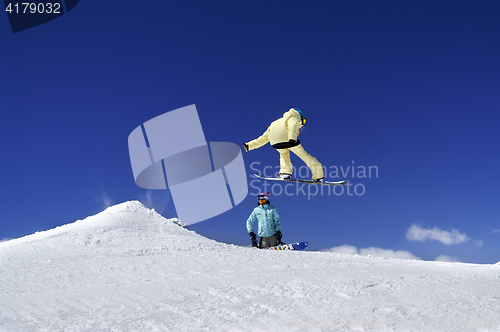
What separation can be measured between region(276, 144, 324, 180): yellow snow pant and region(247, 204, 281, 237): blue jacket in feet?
9.64

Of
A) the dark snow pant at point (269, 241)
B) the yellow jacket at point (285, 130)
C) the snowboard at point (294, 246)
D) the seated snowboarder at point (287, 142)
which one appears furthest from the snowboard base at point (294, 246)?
the yellow jacket at point (285, 130)

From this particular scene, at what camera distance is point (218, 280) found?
4465 millimetres

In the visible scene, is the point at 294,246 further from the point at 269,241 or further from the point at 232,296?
the point at 232,296

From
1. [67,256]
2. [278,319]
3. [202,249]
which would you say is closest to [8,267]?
[67,256]

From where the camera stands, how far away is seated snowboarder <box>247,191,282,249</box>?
1048 cm

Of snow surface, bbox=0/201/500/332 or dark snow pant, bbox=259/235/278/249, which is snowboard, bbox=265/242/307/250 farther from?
snow surface, bbox=0/201/500/332

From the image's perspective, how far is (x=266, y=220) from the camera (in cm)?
1049

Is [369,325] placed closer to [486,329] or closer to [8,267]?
[486,329]

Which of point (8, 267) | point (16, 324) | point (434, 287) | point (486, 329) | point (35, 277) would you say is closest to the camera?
point (486, 329)

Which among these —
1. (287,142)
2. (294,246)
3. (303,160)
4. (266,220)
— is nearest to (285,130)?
(287,142)

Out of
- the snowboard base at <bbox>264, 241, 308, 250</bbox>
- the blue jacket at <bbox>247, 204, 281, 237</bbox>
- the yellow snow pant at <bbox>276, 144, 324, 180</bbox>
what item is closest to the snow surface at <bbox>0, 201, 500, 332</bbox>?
the yellow snow pant at <bbox>276, 144, 324, 180</bbox>

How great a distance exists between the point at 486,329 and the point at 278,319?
165 cm

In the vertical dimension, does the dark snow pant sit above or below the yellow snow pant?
below

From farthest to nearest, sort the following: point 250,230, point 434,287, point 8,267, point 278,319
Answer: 1. point 250,230
2. point 8,267
3. point 434,287
4. point 278,319
